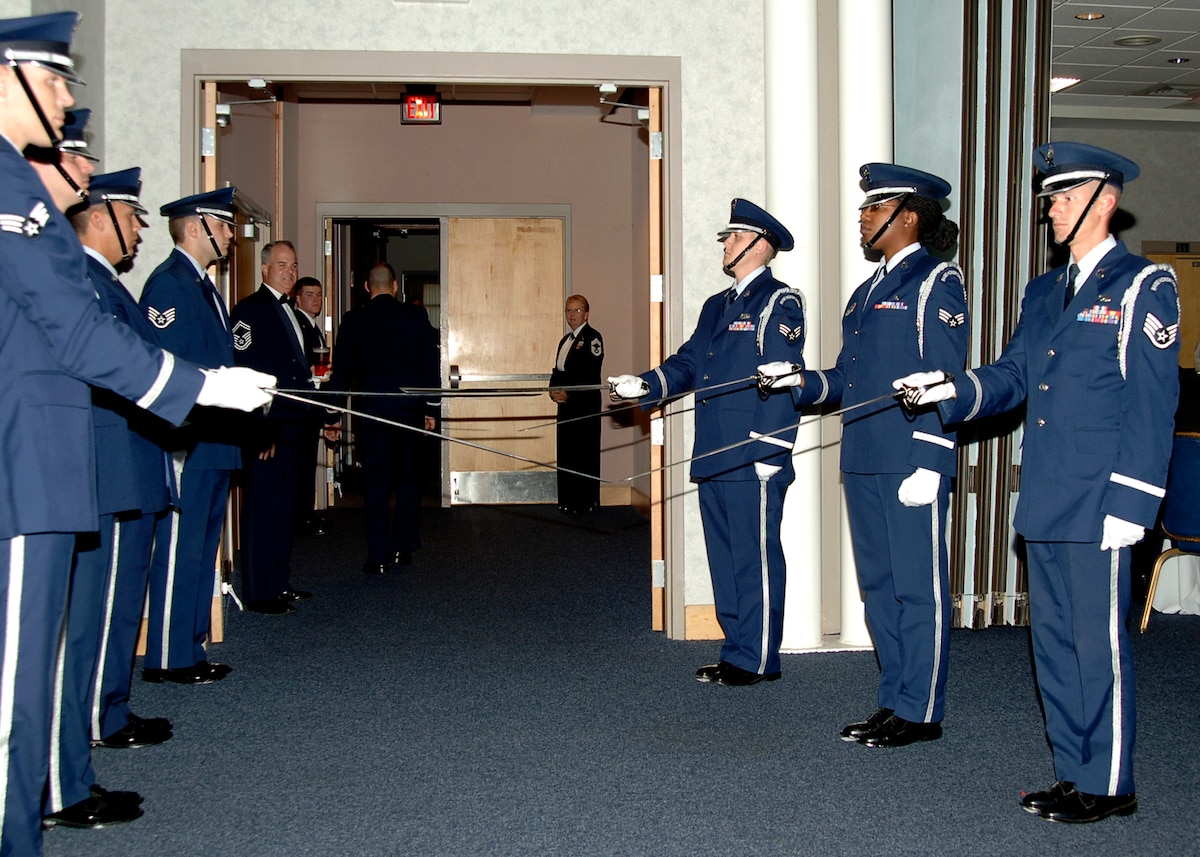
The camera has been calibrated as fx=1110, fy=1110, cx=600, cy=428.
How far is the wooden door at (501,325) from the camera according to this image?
912 centimetres

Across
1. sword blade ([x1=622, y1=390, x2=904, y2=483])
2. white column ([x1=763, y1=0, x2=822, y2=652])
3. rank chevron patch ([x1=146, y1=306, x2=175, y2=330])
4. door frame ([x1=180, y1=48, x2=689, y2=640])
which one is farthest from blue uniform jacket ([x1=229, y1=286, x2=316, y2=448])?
white column ([x1=763, y1=0, x2=822, y2=652])

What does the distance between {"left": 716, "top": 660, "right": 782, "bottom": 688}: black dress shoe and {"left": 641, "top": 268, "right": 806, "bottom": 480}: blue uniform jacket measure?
67cm

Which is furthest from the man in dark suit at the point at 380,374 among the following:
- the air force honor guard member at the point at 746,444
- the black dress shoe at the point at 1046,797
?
the black dress shoe at the point at 1046,797

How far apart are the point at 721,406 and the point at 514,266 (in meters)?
5.56

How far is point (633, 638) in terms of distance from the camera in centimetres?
457

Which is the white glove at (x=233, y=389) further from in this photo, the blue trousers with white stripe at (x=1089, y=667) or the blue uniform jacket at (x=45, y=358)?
the blue trousers with white stripe at (x=1089, y=667)

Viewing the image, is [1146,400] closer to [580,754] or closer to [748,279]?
[748,279]

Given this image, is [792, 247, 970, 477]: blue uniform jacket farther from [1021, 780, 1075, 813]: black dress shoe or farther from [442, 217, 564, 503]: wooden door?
[442, 217, 564, 503]: wooden door

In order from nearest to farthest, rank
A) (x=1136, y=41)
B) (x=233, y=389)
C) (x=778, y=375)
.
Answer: (x=233, y=389) → (x=778, y=375) → (x=1136, y=41)

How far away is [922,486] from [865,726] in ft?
2.45

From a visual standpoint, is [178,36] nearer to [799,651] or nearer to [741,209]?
[741,209]

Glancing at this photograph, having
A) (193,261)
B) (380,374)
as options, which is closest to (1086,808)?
(193,261)

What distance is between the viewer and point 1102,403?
2.62m

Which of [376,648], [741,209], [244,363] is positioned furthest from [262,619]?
[741,209]
